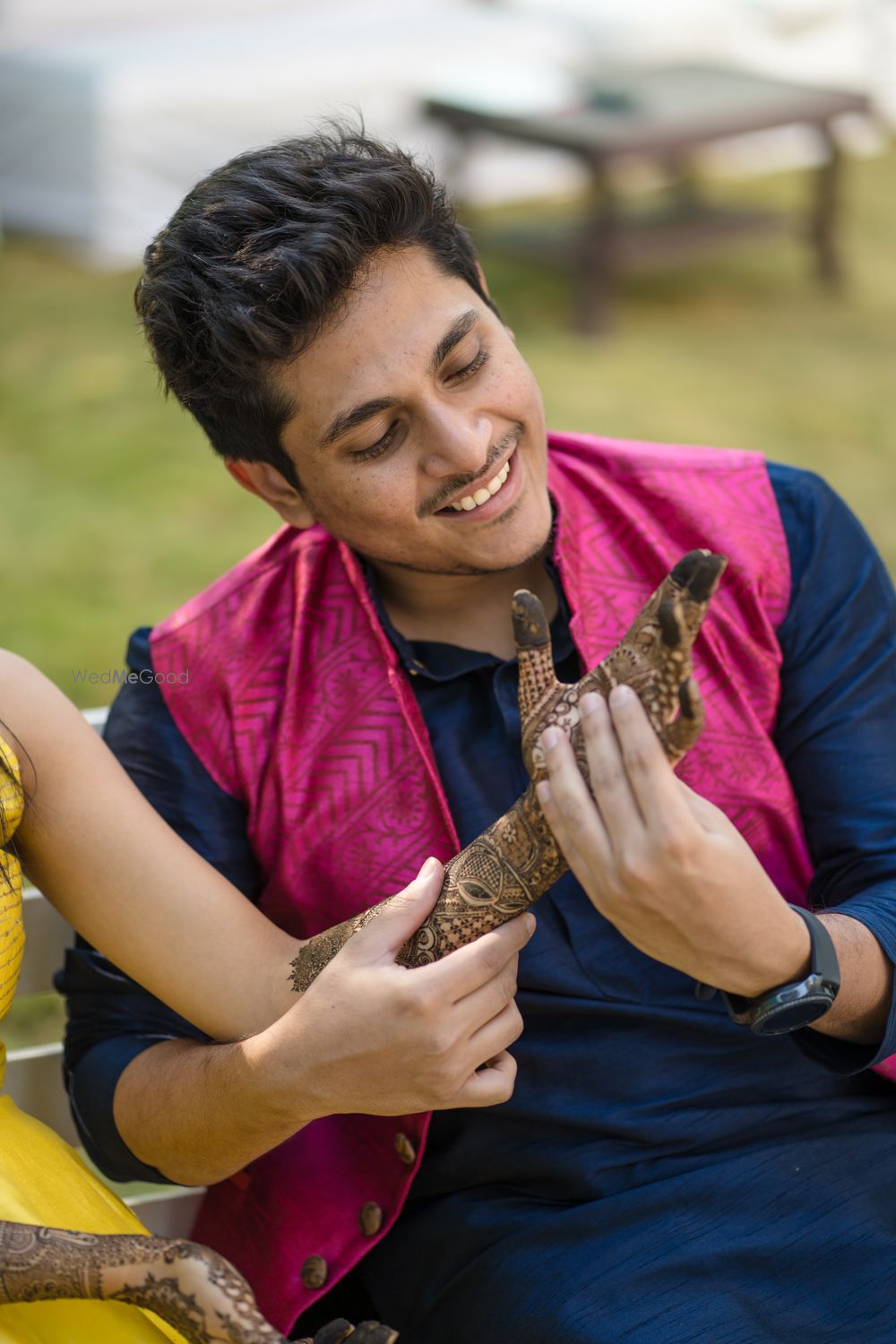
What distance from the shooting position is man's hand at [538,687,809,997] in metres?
1.26

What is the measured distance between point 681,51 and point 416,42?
2.39 metres

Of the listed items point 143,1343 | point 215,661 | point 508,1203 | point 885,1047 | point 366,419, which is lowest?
point 508,1203

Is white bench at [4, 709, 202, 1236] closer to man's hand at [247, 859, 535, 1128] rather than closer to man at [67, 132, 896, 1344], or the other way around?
man at [67, 132, 896, 1344]

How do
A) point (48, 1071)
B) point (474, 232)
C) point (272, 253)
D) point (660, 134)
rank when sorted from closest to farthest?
1. point (272, 253)
2. point (48, 1071)
3. point (660, 134)
4. point (474, 232)

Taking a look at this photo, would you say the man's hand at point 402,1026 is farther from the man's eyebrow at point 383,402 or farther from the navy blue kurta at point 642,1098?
the man's eyebrow at point 383,402

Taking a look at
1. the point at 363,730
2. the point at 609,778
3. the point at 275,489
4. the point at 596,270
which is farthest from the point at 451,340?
the point at 596,270

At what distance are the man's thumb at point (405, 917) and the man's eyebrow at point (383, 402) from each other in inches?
19.3

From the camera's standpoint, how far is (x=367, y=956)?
1.47 meters

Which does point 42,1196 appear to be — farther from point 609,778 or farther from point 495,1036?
point 609,778

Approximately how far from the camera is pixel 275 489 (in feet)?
6.03

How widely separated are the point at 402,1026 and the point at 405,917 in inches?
4.1

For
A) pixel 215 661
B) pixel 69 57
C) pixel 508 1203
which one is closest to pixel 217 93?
pixel 69 57

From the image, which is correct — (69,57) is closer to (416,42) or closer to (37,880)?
(416,42)

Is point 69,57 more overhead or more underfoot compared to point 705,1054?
more overhead
